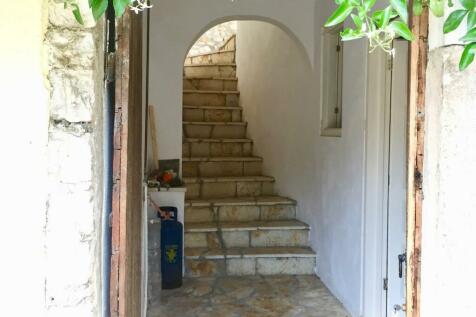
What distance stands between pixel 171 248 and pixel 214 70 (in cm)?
411

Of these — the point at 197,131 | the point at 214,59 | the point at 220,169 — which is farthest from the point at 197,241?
the point at 214,59

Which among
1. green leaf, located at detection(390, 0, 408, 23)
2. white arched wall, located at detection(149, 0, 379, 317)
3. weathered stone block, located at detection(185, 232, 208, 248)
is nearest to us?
green leaf, located at detection(390, 0, 408, 23)

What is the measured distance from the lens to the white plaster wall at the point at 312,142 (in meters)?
3.20

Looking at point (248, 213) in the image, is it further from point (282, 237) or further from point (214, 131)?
point (214, 131)

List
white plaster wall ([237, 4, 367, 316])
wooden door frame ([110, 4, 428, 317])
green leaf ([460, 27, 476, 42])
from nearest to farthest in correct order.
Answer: green leaf ([460, 27, 476, 42])
wooden door frame ([110, 4, 428, 317])
white plaster wall ([237, 4, 367, 316])

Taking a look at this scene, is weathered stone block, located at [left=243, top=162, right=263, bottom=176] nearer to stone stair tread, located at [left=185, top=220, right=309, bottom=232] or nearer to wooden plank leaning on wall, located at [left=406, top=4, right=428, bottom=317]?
stone stair tread, located at [left=185, top=220, right=309, bottom=232]

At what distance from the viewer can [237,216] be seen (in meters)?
4.70

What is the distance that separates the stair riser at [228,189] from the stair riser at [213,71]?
2.50 m

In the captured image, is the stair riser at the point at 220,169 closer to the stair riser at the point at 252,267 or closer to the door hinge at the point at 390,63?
the stair riser at the point at 252,267

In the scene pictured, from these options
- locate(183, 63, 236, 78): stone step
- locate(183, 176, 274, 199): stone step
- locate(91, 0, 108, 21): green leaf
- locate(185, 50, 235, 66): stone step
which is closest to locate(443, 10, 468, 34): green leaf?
locate(91, 0, 108, 21): green leaf

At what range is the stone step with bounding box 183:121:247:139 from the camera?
19.3ft

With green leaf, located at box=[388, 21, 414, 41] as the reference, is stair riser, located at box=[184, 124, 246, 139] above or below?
below

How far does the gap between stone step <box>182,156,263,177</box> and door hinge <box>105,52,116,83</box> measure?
4.05 m

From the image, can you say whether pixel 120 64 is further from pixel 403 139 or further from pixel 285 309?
pixel 285 309
